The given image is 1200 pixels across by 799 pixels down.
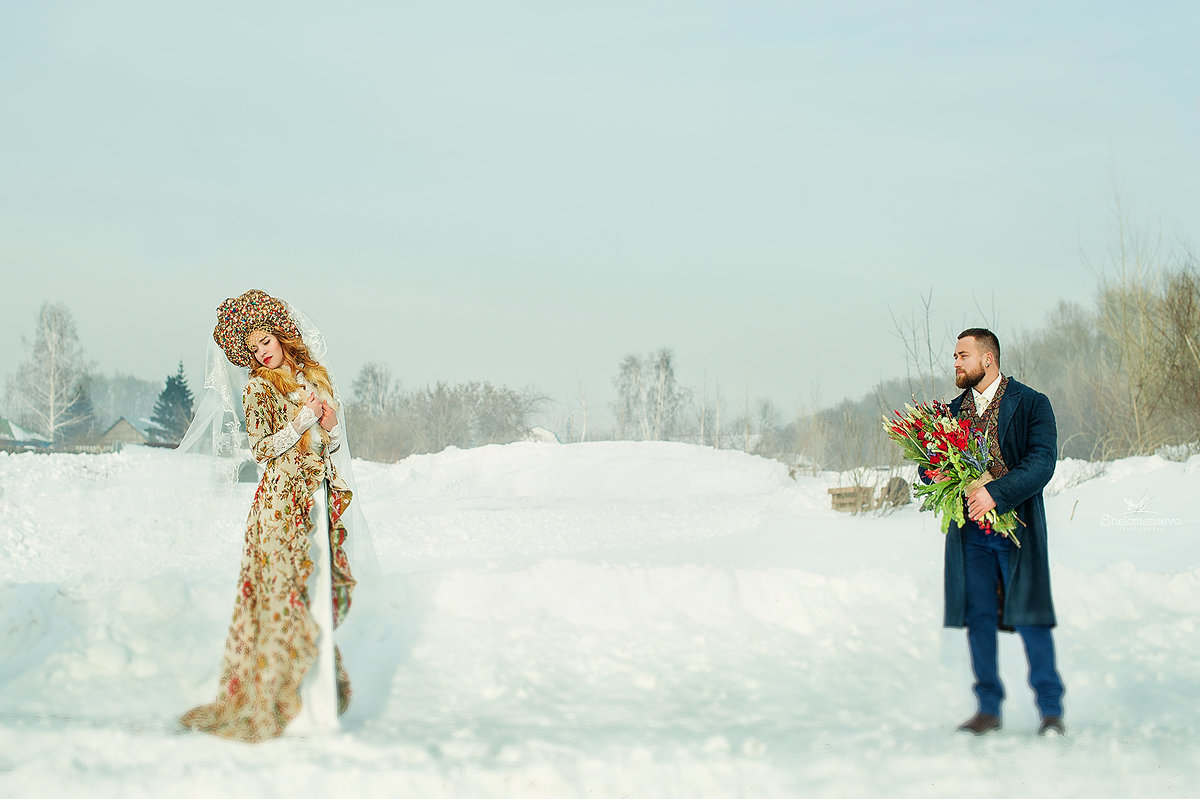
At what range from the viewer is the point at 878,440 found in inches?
542

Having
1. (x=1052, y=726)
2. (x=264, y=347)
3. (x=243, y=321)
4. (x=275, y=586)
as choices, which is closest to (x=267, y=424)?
(x=264, y=347)

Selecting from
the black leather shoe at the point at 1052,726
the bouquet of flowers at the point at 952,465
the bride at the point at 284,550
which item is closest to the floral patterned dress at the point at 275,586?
the bride at the point at 284,550

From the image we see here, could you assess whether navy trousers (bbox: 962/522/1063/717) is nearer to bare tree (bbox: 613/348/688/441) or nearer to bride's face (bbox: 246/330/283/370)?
bride's face (bbox: 246/330/283/370)

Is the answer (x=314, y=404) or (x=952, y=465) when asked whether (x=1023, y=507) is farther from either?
(x=314, y=404)

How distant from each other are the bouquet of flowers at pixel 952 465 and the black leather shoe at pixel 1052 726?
0.75 meters

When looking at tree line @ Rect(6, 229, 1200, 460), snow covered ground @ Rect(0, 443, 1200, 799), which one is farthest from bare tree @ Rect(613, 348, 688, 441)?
snow covered ground @ Rect(0, 443, 1200, 799)

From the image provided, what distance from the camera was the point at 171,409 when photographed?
4719 centimetres

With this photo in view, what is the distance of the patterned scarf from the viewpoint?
419 centimetres

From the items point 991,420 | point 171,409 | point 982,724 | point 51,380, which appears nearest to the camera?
point 982,724

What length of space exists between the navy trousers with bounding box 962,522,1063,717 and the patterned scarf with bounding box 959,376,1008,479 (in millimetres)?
303

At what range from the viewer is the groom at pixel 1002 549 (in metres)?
3.94

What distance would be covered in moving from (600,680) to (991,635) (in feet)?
7.11

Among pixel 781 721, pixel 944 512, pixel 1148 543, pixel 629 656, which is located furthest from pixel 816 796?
pixel 1148 543

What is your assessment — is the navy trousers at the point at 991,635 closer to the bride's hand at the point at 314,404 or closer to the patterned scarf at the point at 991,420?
the patterned scarf at the point at 991,420
